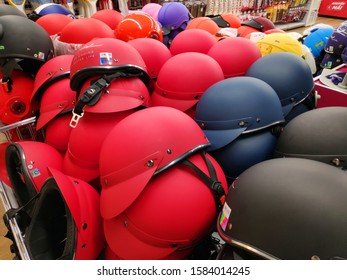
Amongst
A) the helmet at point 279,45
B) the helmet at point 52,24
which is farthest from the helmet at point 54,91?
the helmet at point 279,45

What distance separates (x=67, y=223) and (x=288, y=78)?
109cm

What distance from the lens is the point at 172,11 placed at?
98.0 inches

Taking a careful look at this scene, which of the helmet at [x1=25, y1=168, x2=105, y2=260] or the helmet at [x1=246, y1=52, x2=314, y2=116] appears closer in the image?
the helmet at [x1=25, y1=168, x2=105, y2=260]

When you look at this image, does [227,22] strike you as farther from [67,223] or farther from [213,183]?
[67,223]

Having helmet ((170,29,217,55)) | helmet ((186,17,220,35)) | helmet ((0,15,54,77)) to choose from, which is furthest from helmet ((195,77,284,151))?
helmet ((186,17,220,35))

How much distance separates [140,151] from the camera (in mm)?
811

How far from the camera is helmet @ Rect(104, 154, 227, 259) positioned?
79 cm

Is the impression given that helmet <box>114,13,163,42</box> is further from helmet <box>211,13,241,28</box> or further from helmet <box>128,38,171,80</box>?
helmet <box>211,13,241,28</box>

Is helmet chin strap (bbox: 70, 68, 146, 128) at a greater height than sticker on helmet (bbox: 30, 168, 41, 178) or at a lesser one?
greater

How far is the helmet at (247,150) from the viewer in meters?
1.05

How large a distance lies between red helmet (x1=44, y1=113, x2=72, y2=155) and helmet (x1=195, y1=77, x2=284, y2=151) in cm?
67

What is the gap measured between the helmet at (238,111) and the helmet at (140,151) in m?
0.19

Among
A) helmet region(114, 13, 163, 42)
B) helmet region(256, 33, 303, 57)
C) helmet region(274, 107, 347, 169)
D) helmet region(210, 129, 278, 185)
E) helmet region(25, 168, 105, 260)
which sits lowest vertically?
helmet region(25, 168, 105, 260)

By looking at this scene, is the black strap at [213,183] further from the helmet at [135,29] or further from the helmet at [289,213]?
the helmet at [135,29]
